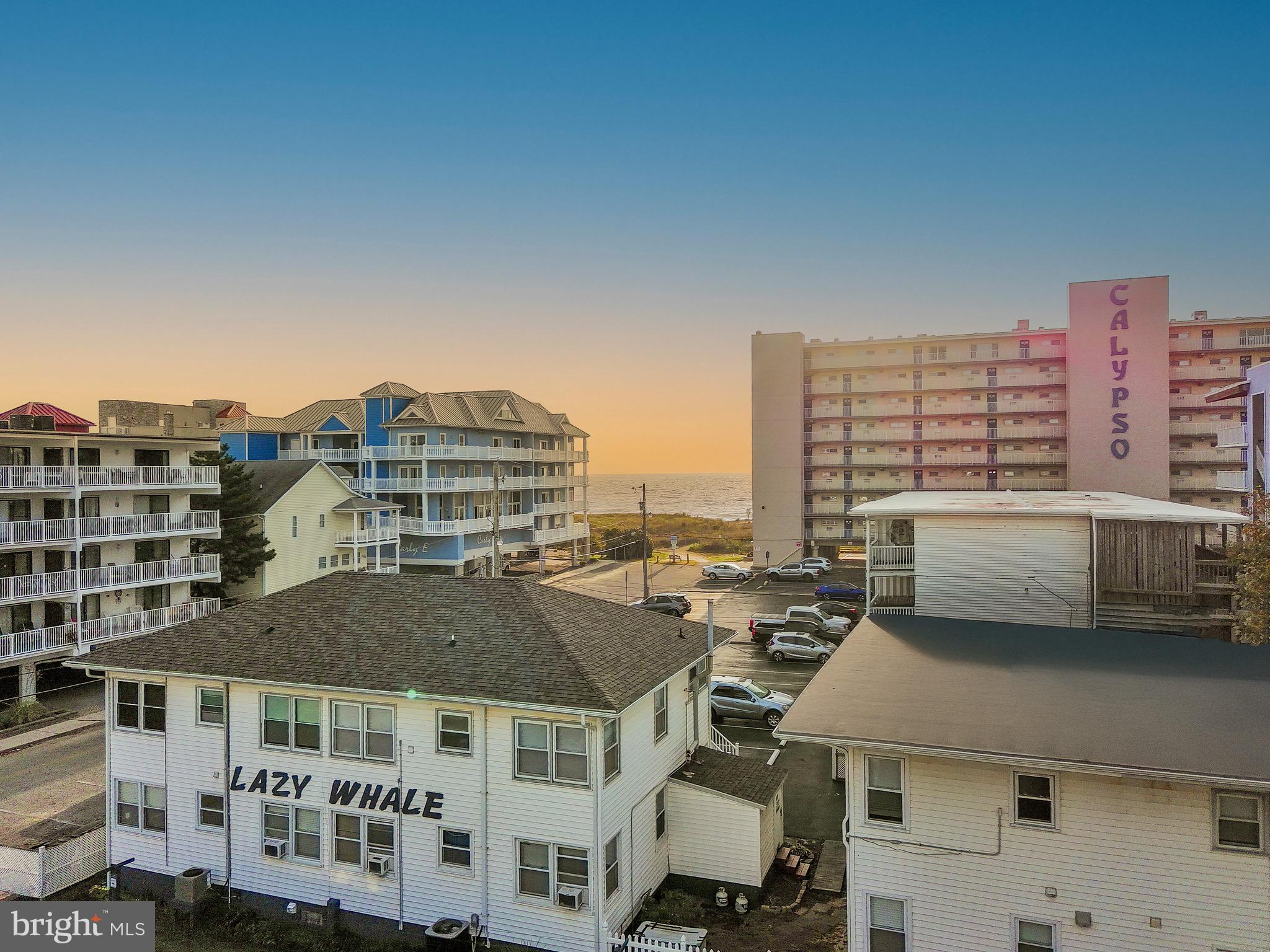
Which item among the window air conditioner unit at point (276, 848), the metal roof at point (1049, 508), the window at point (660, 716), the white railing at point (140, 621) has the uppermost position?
the metal roof at point (1049, 508)

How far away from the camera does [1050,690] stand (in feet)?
48.2

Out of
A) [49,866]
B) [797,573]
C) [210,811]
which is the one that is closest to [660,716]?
[210,811]

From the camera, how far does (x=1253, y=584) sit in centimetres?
2080

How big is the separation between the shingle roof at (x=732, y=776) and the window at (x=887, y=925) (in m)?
3.88

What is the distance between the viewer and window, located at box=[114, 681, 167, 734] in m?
18.3

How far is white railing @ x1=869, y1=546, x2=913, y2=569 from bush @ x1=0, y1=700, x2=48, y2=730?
3096cm

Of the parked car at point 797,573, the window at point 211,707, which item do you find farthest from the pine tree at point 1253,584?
the parked car at point 797,573

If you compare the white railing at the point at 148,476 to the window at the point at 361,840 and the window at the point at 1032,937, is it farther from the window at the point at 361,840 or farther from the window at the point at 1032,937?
the window at the point at 1032,937

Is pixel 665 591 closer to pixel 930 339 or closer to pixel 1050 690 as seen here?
pixel 930 339

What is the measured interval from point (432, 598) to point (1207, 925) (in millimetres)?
16007

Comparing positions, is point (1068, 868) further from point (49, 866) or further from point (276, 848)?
point (49, 866)

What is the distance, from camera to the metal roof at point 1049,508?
2130 centimetres

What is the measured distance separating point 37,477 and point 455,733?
81.1ft

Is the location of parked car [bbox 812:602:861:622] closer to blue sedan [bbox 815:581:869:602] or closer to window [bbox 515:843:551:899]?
blue sedan [bbox 815:581:869:602]
